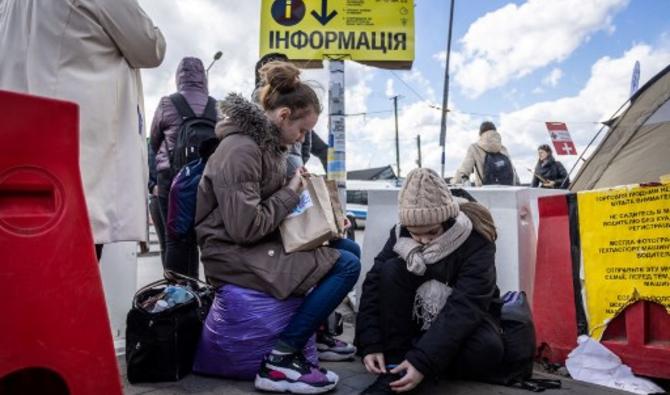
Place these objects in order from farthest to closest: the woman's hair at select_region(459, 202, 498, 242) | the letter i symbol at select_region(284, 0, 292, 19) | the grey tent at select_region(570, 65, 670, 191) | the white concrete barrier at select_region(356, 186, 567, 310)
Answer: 1. the letter i symbol at select_region(284, 0, 292, 19)
2. the grey tent at select_region(570, 65, 670, 191)
3. the white concrete barrier at select_region(356, 186, 567, 310)
4. the woman's hair at select_region(459, 202, 498, 242)

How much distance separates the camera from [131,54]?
235 centimetres

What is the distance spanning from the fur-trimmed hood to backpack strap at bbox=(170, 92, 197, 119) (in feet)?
3.06

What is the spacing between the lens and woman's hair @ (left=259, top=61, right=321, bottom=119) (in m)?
2.60

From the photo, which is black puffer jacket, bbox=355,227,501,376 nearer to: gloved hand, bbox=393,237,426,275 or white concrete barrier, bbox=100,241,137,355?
gloved hand, bbox=393,237,426,275

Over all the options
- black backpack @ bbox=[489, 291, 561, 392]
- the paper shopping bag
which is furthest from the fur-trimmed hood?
black backpack @ bbox=[489, 291, 561, 392]

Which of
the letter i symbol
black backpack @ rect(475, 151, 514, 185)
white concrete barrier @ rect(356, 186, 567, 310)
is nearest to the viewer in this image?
white concrete barrier @ rect(356, 186, 567, 310)

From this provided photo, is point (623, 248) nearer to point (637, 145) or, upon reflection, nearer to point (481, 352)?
point (481, 352)

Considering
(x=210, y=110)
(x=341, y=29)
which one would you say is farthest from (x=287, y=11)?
(x=210, y=110)

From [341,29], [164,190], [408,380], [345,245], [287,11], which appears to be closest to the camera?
[408,380]

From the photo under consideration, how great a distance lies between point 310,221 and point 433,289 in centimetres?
64

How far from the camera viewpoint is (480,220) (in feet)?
8.33

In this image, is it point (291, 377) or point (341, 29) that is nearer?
point (291, 377)

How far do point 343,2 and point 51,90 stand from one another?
308 cm

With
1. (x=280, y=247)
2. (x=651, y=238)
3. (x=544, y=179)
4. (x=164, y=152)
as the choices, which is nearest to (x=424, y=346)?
(x=280, y=247)
